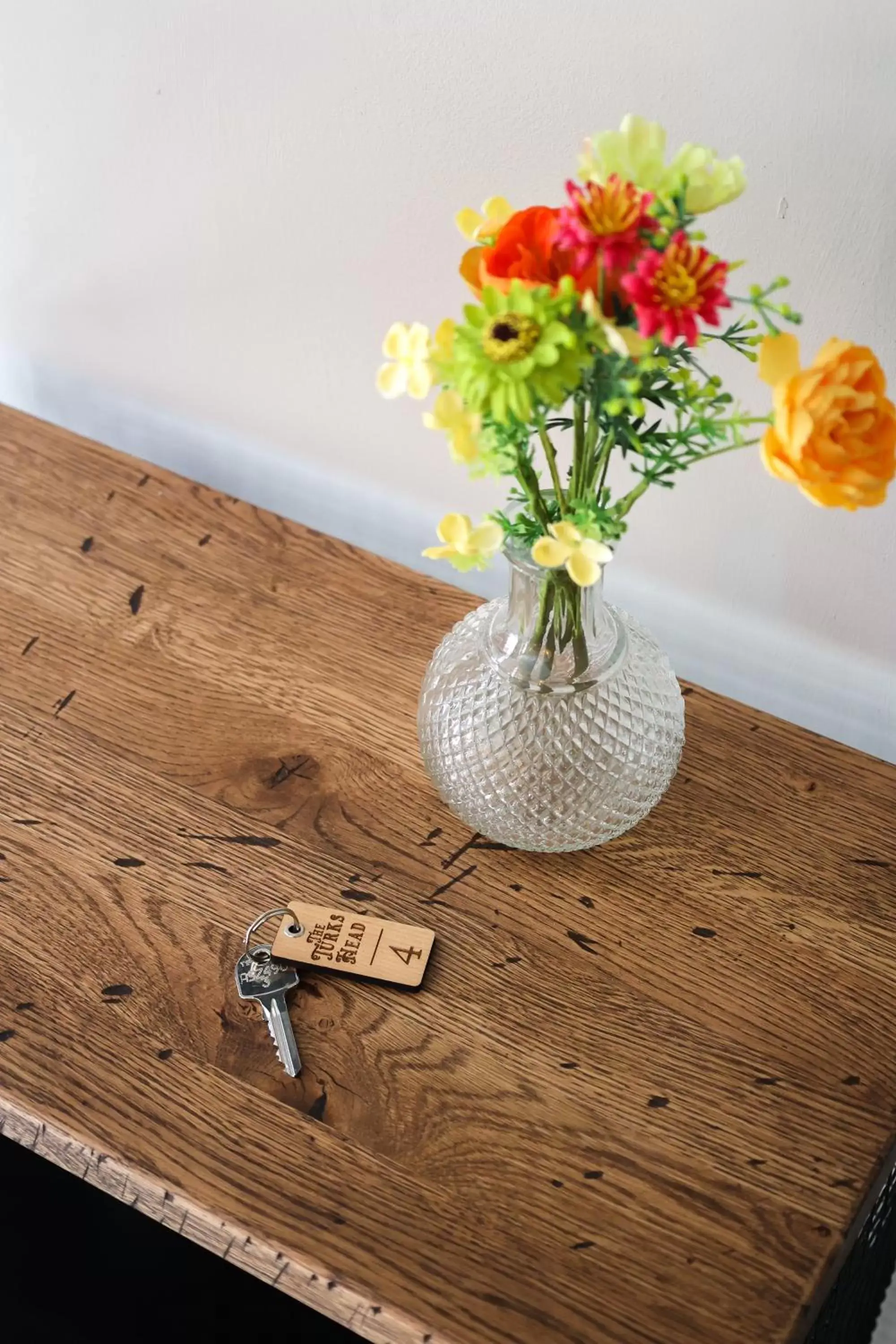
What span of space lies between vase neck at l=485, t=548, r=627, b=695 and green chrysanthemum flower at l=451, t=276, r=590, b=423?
0.55 ft

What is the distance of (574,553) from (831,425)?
0.45 ft

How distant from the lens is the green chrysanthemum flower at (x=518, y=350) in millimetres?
556

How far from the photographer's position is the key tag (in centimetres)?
75

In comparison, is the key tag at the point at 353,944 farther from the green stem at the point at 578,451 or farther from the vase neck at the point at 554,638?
the green stem at the point at 578,451

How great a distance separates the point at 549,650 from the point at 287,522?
1.33 feet

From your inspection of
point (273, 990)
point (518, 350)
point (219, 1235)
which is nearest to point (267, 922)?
point (273, 990)

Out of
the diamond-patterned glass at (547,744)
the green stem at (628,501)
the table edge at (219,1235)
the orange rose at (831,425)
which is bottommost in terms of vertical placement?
the table edge at (219,1235)

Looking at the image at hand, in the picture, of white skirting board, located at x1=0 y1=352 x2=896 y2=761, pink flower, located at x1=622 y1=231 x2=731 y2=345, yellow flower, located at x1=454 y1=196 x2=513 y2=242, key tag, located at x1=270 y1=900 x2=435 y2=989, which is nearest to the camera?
pink flower, located at x1=622 y1=231 x2=731 y2=345

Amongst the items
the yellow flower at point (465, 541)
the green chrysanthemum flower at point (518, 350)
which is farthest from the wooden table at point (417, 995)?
the green chrysanthemum flower at point (518, 350)

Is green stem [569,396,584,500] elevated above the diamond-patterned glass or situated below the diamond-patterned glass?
above

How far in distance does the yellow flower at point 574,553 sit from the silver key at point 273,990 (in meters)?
0.31

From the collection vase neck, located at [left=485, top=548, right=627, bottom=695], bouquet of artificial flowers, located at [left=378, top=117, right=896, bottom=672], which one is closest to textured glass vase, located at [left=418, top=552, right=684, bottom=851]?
vase neck, located at [left=485, top=548, right=627, bottom=695]

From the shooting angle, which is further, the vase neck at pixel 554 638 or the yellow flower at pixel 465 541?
the vase neck at pixel 554 638

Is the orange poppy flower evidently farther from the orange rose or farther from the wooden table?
the wooden table
